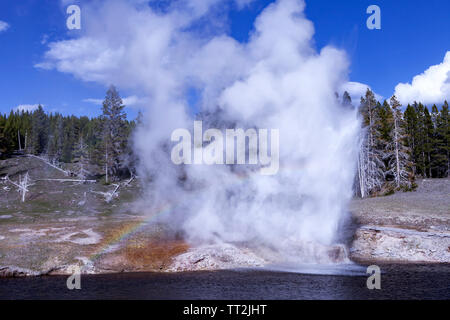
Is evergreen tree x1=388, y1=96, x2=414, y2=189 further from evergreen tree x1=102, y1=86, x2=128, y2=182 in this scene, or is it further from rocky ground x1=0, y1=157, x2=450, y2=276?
evergreen tree x1=102, y1=86, x2=128, y2=182

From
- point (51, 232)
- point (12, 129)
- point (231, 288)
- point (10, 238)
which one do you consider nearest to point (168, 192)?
point (51, 232)

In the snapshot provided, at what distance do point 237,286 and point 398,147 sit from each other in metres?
49.3

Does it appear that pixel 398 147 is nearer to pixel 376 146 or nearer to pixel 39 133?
pixel 376 146

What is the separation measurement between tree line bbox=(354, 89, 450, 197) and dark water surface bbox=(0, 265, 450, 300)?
36.2m

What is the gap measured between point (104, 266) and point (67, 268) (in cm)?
255

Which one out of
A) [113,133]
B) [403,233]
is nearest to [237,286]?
[403,233]

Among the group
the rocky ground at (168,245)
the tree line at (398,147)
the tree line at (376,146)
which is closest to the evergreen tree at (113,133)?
the tree line at (376,146)

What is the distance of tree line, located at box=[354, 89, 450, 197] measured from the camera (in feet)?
194

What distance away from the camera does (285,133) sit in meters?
35.2

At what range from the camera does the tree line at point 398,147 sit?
2329 inches

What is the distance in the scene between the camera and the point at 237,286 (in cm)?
2073

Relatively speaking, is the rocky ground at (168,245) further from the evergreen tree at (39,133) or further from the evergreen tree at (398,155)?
the evergreen tree at (39,133)

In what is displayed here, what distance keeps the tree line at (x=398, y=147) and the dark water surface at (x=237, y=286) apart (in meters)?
36.2
